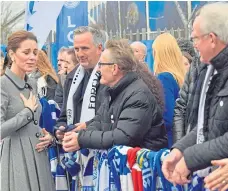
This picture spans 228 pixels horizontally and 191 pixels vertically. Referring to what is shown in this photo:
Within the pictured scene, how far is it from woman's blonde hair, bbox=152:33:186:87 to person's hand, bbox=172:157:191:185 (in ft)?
7.87

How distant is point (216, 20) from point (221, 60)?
21cm

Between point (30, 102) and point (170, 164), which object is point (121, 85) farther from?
point (170, 164)

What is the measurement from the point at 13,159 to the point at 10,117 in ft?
1.29

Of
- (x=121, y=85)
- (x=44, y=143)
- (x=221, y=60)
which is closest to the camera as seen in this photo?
(x=221, y=60)

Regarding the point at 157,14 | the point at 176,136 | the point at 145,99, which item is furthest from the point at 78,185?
the point at 157,14

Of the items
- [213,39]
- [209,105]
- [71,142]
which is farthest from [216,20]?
[71,142]

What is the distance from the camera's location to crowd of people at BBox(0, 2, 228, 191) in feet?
9.37

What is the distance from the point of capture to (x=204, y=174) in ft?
9.62

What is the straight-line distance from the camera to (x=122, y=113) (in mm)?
3969

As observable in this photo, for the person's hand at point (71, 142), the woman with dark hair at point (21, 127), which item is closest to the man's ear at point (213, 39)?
the person's hand at point (71, 142)

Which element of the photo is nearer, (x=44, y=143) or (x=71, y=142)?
(x=71, y=142)

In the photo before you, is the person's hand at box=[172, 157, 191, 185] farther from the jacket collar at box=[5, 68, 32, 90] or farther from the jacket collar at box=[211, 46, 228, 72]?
the jacket collar at box=[5, 68, 32, 90]

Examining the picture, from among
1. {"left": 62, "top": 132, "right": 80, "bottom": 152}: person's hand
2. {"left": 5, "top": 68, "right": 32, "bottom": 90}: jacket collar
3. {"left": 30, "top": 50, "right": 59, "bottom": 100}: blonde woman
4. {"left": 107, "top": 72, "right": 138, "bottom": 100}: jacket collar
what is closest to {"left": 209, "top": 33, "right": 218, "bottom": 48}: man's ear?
{"left": 107, "top": 72, "right": 138, "bottom": 100}: jacket collar

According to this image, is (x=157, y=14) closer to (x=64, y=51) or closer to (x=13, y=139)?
(x=64, y=51)
